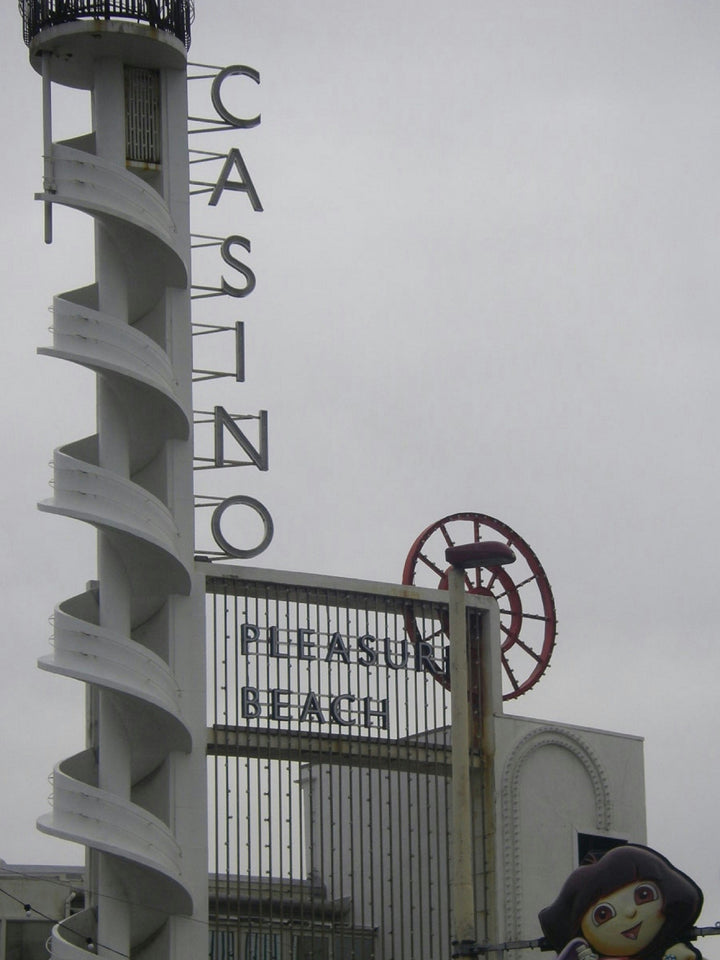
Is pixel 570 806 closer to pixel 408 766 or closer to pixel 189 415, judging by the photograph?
pixel 408 766

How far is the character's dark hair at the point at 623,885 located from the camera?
135 feet

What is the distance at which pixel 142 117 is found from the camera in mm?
50031

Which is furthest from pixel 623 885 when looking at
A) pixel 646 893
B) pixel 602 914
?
pixel 602 914

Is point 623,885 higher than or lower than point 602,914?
higher

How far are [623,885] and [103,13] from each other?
21.2 meters

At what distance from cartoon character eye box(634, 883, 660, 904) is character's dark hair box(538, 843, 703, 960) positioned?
11cm

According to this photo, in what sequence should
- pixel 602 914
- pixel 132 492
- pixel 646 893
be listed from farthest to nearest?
pixel 132 492
pixel 602 914
pixel 646 893

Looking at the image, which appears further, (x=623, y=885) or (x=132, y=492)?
(x=132, y=492)

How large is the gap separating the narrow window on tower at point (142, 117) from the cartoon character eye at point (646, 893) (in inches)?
731

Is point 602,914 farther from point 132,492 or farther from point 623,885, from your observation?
point 132,492

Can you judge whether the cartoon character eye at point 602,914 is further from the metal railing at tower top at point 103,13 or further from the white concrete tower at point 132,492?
the metal railing at tower top at point 103,13

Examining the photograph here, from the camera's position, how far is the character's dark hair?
135 feet

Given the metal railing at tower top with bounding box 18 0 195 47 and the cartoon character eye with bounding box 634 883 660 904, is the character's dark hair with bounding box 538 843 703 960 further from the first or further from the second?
the metal railing at tower top with bounding box 18 0 195 47

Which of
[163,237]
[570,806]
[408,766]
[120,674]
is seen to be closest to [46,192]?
[163,237]
